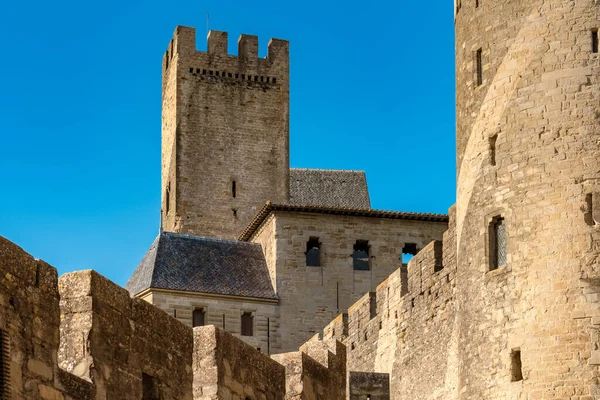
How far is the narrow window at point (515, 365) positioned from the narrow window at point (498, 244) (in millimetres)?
1596

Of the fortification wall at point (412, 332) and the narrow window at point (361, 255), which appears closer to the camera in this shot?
the fortification wall at point (412, 332)

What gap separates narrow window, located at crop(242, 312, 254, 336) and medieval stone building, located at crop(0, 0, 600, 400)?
0.04 metres

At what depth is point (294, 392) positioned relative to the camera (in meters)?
16.0

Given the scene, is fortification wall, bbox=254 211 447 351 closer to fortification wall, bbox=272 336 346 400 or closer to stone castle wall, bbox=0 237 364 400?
fortification wall, bbox=272 336 346 400

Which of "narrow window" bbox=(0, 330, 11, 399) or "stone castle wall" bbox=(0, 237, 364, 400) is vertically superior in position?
"stone castle wall" bbox=(0, 237, 364, 400)

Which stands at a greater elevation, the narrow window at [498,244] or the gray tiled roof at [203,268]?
the gray tiled roof at [203,268]

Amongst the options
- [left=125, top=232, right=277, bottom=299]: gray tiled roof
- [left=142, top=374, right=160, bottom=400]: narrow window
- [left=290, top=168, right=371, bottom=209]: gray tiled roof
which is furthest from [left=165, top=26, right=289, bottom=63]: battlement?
[left=142, top=374, right=160, bottom=400]: narrow window

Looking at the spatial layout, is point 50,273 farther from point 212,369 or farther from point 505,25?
point 505,25

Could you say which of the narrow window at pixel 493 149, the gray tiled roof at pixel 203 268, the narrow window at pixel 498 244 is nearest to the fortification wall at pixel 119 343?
the narrow window at pixel 498 244

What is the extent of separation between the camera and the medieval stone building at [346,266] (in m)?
12.6

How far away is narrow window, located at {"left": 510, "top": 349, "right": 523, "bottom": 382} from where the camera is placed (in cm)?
2723

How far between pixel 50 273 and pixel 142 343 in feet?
5.10

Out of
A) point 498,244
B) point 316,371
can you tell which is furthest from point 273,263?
point 316,371

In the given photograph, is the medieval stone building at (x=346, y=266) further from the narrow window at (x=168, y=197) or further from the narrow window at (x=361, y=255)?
the narrow window at (x=168, y=197)
